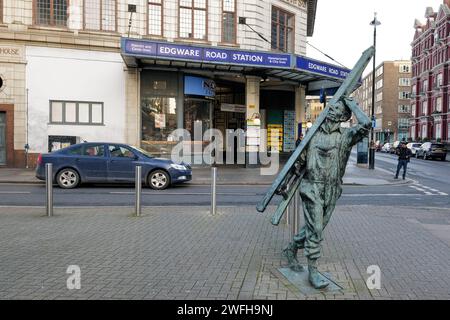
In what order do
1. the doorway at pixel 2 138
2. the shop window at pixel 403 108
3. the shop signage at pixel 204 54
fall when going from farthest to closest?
the shop window at pixel 403 108 < the doorway at pixel 2 138 < the shop signage at pixel 204 54

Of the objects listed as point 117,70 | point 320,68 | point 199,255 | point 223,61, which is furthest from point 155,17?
point 199,255

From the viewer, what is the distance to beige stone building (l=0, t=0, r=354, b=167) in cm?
2039

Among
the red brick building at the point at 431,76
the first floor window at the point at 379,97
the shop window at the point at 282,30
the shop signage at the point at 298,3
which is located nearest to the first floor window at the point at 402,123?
the first floor window at the point at 379,97

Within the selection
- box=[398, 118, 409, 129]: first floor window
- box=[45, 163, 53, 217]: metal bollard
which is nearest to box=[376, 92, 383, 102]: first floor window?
box=[398, 118, 409, 129]: first floor window

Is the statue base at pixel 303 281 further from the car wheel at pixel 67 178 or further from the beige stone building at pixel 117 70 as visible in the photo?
the beige stone building at pixel 117 70

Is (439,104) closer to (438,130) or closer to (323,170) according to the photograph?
(438,130)

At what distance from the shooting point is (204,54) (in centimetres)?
1905

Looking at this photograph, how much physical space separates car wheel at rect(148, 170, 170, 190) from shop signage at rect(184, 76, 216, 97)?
326 inches

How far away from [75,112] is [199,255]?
667 inches

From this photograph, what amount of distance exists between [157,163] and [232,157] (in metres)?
12.0

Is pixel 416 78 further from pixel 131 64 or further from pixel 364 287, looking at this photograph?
pixel 364 287

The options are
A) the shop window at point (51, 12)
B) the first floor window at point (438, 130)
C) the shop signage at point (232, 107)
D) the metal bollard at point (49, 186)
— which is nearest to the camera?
the metal bollard at point (49, 186)

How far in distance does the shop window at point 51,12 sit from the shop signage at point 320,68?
11.5 meters

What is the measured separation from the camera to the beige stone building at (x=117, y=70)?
20.4m
